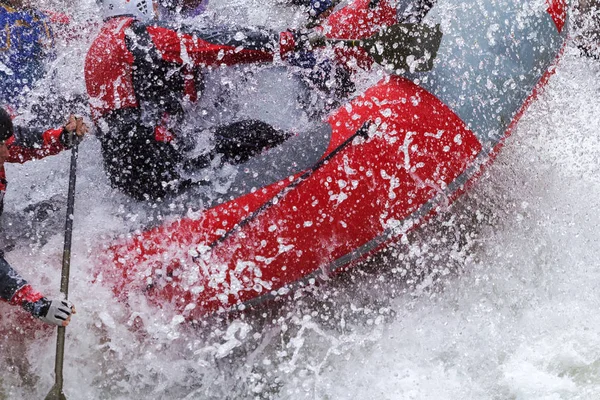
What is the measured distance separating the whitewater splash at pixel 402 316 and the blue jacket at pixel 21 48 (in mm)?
460

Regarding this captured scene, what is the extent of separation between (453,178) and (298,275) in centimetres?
90

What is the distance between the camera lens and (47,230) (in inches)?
113

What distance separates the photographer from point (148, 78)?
2.74 m

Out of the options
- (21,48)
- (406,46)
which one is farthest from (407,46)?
(21,48)

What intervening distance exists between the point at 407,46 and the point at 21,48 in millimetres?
1965

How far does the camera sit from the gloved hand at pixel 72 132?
2744mm

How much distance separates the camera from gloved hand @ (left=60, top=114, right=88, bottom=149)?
2744 millimetres

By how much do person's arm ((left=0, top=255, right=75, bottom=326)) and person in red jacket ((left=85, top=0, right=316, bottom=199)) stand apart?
680mm

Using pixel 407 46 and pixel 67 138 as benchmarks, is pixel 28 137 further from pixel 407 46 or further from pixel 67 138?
pixel 407 46

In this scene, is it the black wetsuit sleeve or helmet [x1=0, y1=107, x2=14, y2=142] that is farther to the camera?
the black wetsuit sleeve

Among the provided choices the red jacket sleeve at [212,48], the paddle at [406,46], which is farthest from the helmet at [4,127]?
the paddle at [406,46]

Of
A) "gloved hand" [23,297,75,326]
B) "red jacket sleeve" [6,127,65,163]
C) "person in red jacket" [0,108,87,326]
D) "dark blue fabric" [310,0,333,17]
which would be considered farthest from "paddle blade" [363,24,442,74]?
"gloved hand" [23,297,75,326]

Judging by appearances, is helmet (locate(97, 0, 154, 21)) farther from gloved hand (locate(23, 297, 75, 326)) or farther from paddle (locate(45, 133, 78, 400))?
gloved hand (locate(23, 297, 75, 326))

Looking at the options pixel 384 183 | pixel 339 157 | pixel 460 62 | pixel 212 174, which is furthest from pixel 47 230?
pixel 460 62
